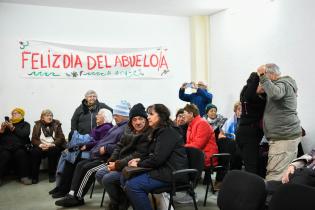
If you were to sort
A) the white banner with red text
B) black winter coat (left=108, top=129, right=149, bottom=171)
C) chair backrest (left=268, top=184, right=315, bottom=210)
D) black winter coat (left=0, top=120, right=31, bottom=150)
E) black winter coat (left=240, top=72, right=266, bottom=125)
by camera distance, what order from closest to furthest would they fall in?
chair backrest (left=268, top=184, right=315, bottom=210)
black winter coat (left=240, top=72, right=266, bottom=125)
black winter coat (left=108, top=129, right=149, bottom=171)
black winter coat (left=0, top=120, right=31, bottom=150)
the white banner with red text

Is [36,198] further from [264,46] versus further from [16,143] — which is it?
[264,46]

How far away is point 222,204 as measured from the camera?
200 cm

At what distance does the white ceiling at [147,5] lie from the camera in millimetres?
5500

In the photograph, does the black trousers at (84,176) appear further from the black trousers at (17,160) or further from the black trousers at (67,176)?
the black trousers at (17,160)

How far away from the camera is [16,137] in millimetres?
5125

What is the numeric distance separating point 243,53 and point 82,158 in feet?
9.82

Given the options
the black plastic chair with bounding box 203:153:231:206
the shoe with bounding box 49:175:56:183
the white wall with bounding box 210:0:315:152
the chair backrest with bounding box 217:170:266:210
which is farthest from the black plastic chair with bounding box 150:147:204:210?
the shoe with bounding box 49:175:56:183

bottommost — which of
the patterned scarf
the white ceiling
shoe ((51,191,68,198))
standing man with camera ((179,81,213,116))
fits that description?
shoe ((51,191,68,198))

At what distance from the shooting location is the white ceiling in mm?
5500

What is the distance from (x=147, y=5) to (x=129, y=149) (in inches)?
121

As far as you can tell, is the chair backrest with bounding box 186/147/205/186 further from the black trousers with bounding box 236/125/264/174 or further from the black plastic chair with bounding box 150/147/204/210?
the black trousers with bounding box 236/125/264/174

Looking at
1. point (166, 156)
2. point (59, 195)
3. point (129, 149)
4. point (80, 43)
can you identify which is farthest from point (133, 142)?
point (80, 43)

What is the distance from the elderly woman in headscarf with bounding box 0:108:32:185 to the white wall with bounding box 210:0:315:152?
3.17 meters

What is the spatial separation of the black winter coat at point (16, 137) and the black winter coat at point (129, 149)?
2107mm
